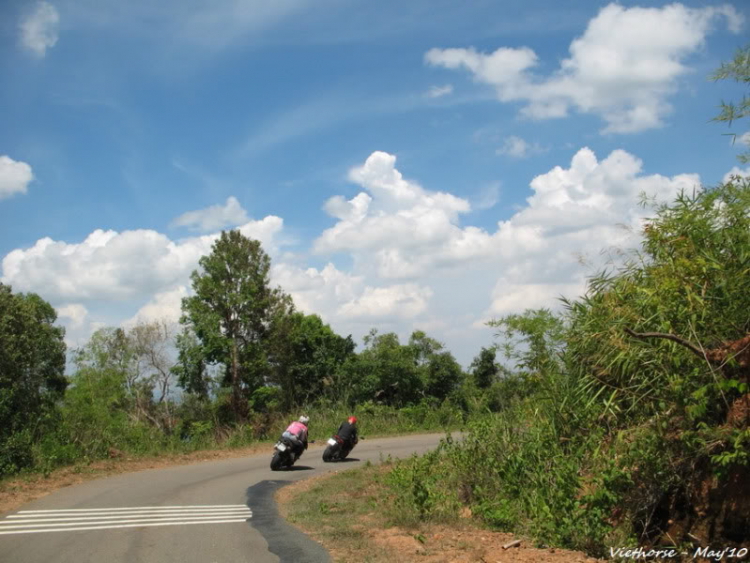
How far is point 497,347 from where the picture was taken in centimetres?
1276

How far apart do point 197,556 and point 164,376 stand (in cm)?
3636

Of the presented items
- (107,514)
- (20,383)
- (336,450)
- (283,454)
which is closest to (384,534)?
(107,514)

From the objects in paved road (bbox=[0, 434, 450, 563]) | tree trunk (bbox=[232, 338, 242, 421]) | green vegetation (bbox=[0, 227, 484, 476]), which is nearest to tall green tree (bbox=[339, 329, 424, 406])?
green vegetation (bbox=[0, 227, 484, 476])

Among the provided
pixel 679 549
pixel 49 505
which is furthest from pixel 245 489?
pixel 679 549

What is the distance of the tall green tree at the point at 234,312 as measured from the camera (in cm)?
3566

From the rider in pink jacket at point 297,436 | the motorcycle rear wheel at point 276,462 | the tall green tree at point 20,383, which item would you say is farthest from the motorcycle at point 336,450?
the tall green tree at point 20,383

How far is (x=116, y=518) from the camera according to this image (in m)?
10.1

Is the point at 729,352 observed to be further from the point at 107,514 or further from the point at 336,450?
the point at 336,450

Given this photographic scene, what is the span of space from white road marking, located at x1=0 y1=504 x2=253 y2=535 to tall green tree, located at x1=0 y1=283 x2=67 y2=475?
508cm

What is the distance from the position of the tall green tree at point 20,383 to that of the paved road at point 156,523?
2.31 metres

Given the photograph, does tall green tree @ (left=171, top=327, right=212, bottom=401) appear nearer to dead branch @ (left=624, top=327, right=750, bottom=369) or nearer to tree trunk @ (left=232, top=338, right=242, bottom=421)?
tree trunk @ (left=232, top=338, right=242, bottom=421)

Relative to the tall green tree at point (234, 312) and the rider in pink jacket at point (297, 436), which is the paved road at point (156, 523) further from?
the tall green tree at point (234, 312)

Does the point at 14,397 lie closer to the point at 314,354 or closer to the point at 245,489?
the point at 245,489

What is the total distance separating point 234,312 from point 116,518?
1056 inches
